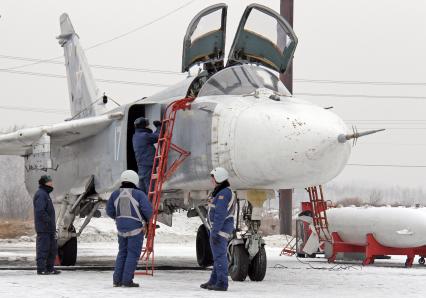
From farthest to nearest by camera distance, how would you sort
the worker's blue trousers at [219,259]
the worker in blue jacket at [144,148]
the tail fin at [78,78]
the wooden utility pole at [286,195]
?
the wooden utility pole at [286,195], the tail fin at [78,78], the worker in blue jacket at [144,148], the worker's blue trousers at [219,259]

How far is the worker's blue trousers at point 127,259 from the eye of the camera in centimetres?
981

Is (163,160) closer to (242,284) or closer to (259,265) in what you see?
(259,265)

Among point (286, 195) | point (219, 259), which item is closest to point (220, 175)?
point (219, 259)

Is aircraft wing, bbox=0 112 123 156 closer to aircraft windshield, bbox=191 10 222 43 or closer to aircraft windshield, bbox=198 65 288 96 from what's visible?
aircraft windshield, bbox=191 10 222 43

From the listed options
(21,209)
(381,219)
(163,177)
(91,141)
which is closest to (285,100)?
(163,177)

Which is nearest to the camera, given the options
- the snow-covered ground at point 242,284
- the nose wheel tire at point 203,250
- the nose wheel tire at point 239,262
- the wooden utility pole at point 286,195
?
the snow-covered ground at point 242,284

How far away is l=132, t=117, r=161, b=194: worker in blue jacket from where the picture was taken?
39.9 feet

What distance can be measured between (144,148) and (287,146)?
3.07 m

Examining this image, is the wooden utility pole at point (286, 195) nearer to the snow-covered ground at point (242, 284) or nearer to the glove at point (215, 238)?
the snow-covered ground at point (242, 284)

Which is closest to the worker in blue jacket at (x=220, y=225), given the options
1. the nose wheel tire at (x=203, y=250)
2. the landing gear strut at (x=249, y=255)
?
the landing gear strut at (x=249, y=255)

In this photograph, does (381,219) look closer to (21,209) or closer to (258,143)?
(258,143)

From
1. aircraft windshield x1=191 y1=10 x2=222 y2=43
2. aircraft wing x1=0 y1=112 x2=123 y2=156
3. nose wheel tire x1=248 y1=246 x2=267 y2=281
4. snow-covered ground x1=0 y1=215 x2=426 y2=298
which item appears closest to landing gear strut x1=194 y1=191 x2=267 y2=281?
nose wheel tire x1=248 y1=246 x2=267 y2=281

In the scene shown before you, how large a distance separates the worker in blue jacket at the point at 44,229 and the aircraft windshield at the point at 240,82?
285 centimetres

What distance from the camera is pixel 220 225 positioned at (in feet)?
32.4
